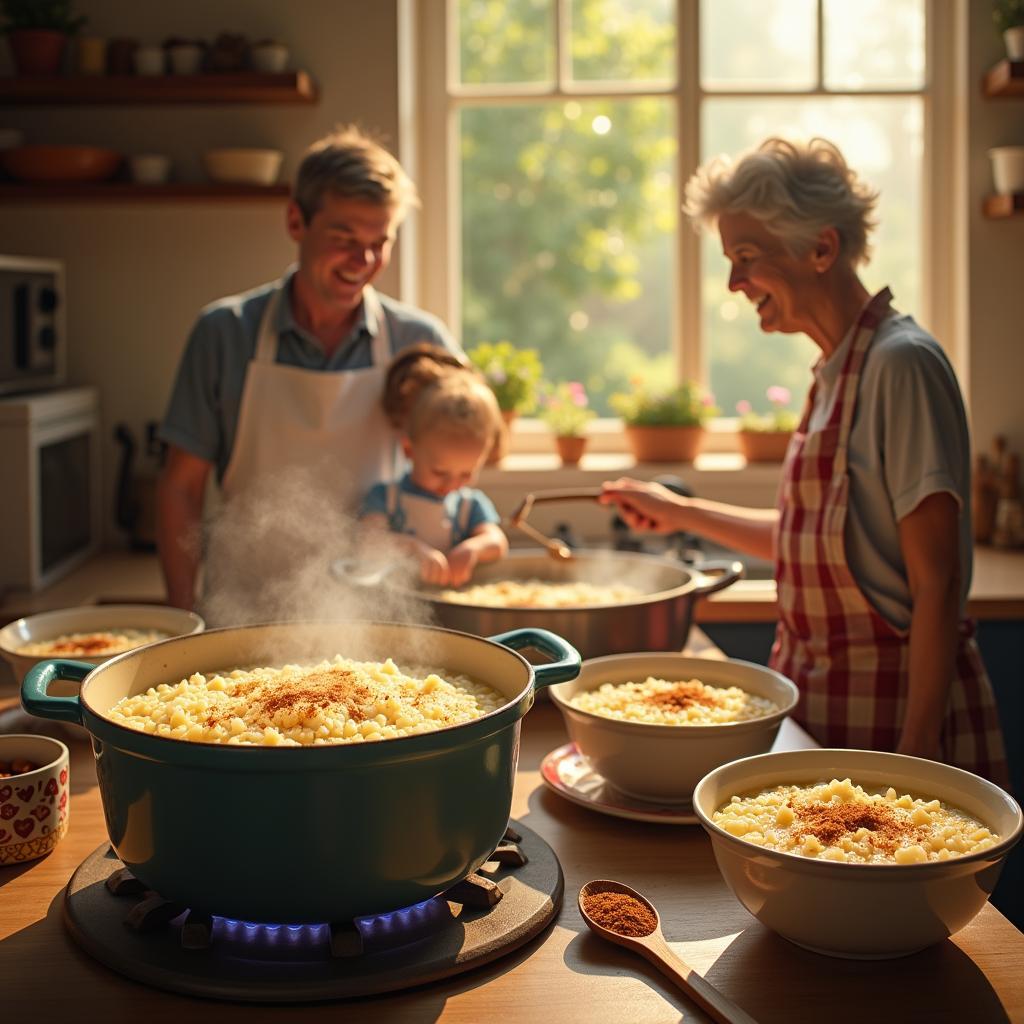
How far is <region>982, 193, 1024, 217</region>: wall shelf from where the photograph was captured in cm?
320

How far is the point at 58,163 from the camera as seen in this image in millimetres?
3146

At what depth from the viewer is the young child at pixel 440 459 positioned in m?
2.04

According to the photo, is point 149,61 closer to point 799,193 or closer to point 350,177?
point 350,177

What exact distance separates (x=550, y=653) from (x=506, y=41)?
2.80 meters

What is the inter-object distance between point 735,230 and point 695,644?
0.65 m

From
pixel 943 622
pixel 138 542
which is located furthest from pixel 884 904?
pixel 138 542

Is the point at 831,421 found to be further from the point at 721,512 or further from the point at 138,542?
the point at 138,542

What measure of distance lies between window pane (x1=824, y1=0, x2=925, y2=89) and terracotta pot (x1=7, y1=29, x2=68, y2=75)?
6.82 ft

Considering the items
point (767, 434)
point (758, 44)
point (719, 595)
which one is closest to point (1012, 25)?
point (758, 44)

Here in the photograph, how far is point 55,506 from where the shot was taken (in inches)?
120

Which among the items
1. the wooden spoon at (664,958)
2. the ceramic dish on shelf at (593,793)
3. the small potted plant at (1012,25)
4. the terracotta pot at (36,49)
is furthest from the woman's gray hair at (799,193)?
the terracotta pot at (36,49)

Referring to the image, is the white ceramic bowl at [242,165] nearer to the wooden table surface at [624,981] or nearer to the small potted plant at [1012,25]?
the small potted plant at [1012,25]

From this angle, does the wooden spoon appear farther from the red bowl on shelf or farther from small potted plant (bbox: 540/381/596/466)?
the red bowl on shelf

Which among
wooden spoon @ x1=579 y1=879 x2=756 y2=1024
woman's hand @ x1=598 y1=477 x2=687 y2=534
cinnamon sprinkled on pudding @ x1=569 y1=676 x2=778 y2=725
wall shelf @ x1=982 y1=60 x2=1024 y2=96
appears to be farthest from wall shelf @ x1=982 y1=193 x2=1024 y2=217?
wooden spoon @ x1=579 y1=879 x2=756 y2=1024
